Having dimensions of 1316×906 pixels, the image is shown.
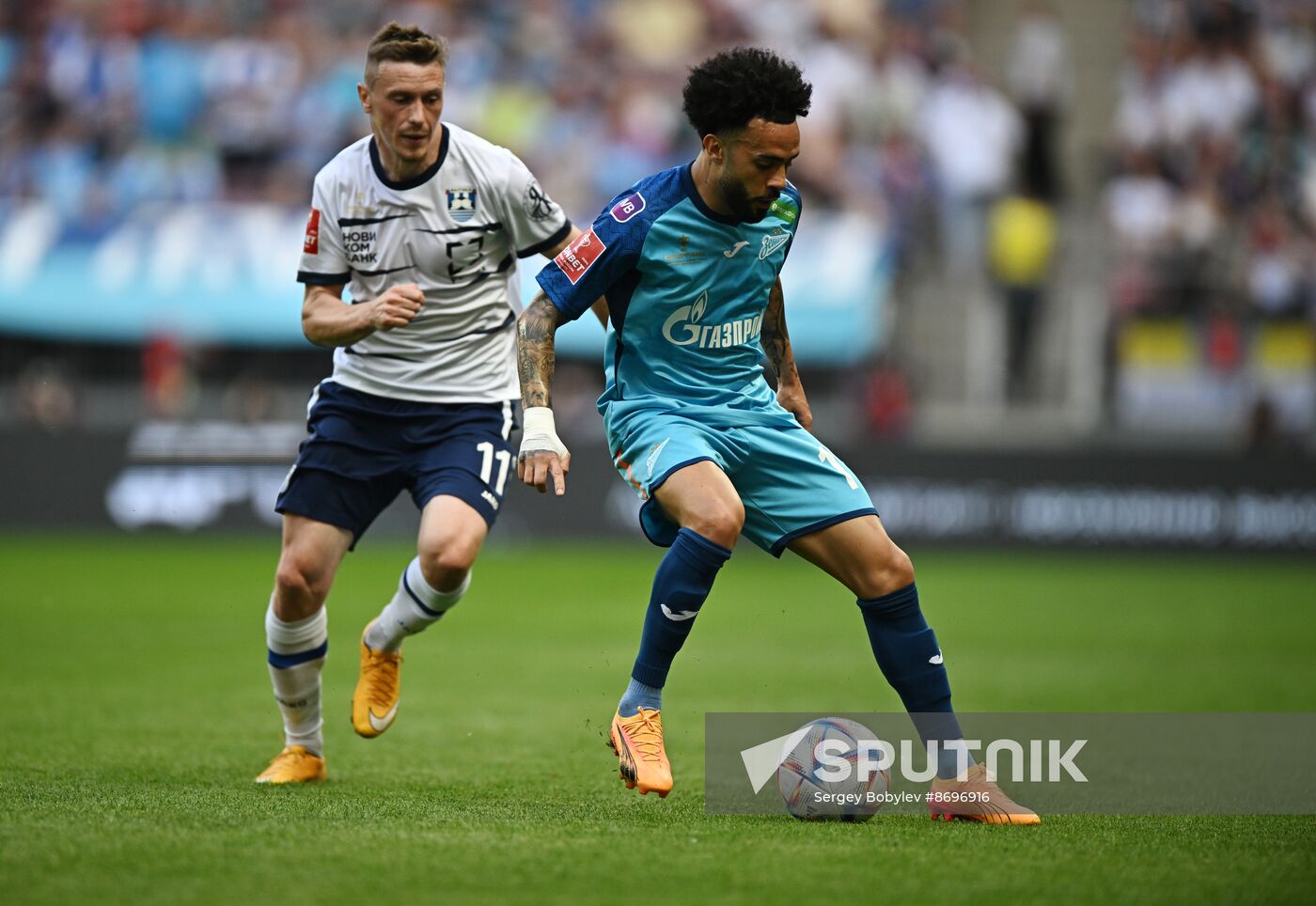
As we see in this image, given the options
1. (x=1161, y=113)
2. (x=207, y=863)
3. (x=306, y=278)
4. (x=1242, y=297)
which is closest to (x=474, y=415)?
(x=306, y=278)

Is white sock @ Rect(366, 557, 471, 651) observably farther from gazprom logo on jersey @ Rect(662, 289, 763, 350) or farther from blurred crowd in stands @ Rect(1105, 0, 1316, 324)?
blurred crowd in stands @ Rect(1105, 0, 1316, 324)

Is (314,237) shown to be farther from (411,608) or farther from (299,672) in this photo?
(299,672)

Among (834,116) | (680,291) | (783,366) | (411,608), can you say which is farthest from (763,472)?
(834,116)

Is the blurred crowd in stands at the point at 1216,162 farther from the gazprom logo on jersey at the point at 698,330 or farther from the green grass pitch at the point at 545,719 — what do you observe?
the gazprom logo on jersey at the point at 698,330

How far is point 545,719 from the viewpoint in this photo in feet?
27.1

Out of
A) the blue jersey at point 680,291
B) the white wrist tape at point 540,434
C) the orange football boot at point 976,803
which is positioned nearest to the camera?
the orange football boot at point 976,803

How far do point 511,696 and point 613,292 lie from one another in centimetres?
381

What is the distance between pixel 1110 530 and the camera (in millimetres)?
18719

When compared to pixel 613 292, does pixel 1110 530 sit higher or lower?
lower

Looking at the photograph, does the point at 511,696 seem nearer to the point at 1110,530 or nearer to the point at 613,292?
the point at 613,292

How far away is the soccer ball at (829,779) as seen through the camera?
5.41m

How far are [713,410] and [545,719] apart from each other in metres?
3.03

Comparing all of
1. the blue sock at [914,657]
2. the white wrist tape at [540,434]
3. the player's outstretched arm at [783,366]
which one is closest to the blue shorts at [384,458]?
the white wrist tape at [540,434]

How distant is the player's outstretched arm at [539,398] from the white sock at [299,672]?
133 centimetres
